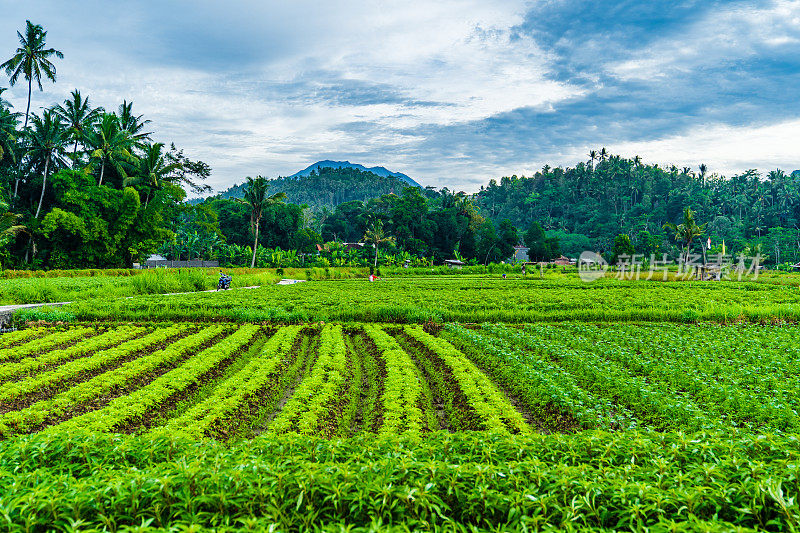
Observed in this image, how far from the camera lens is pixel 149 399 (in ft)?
28.9

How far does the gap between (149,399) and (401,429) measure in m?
4.87

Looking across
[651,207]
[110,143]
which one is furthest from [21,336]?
[651,207]

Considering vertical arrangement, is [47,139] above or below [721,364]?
above

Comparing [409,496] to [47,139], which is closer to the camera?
[409,496]

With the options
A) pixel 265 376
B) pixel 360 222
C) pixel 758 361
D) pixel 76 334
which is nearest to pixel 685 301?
pixel 758 361

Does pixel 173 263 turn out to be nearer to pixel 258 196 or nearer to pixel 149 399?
pixel 258 196

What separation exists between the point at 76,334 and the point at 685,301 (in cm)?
2738

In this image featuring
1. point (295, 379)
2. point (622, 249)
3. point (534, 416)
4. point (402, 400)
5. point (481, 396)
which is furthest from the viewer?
point (622, 249)

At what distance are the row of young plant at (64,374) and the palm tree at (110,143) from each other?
37014mm

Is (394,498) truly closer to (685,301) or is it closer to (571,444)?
(571,444)

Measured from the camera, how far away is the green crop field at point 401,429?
3.76 m

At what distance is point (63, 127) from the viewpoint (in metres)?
45.4

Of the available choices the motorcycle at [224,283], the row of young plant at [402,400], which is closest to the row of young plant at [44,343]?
the row of young plant at [402,400]

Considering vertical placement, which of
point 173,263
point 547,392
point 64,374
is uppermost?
point 173,263
